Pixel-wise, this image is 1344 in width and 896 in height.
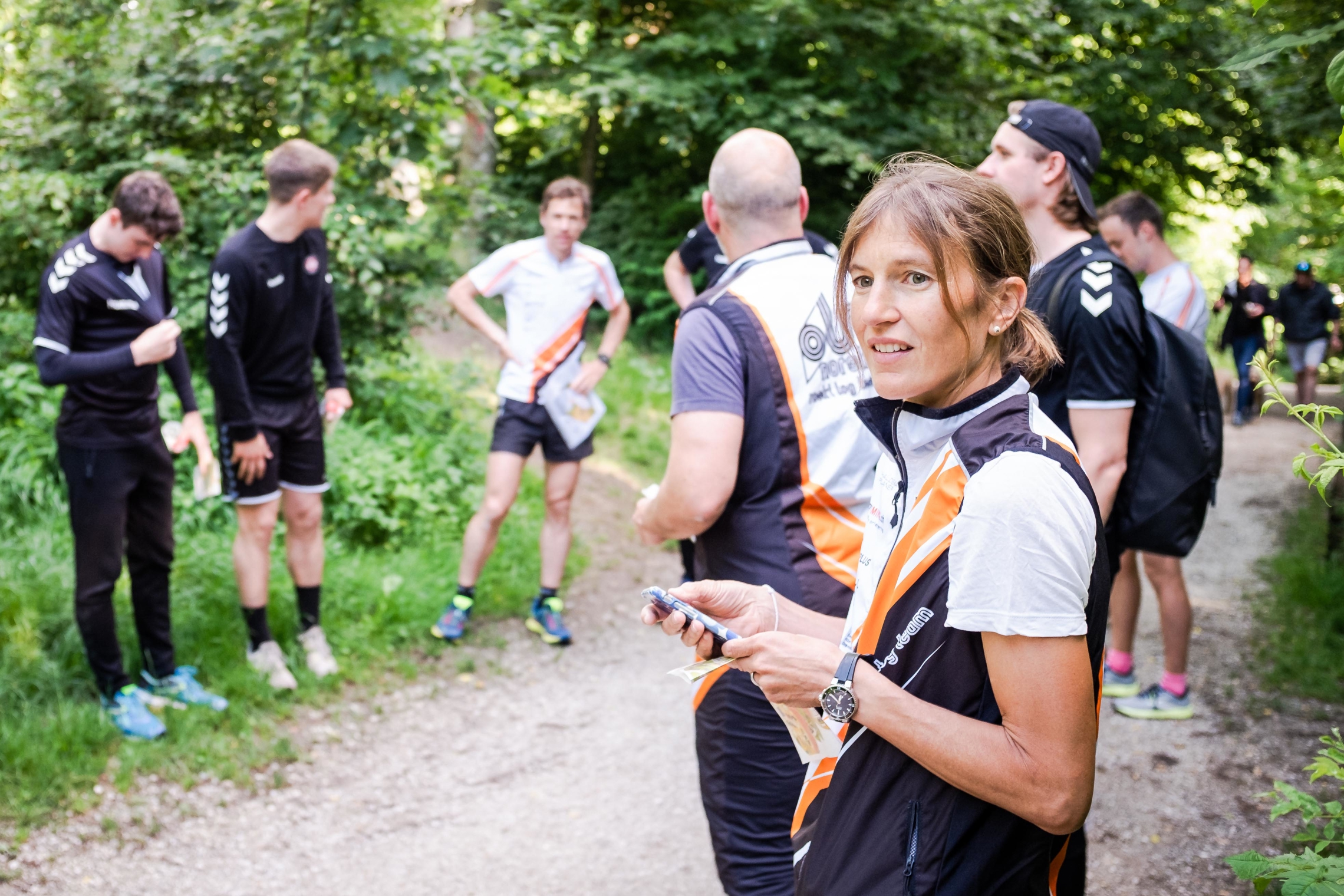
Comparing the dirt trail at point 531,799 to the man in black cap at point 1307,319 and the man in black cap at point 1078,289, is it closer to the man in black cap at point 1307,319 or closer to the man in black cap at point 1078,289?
the man in black cap at point 1078,289

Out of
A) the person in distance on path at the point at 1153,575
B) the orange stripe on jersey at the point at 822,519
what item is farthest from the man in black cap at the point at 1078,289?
the person in distance on path at the point at 1153,575

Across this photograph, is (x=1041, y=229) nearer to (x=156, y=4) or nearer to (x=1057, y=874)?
(x=1057, y=874)

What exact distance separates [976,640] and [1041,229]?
7.75ft

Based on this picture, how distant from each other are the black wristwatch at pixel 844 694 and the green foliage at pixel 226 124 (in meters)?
5.69

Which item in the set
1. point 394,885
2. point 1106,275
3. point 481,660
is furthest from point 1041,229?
point 481,660

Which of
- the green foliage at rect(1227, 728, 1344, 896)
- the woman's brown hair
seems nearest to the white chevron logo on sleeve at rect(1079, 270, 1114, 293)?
the green foliage at rect(1227, 728, 1344, 896)

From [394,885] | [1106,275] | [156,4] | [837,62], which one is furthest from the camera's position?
[837,62]

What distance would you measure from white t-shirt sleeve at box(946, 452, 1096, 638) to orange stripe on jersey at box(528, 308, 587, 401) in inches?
183

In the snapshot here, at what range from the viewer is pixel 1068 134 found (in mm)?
3453

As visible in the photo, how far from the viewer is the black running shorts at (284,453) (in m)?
5.03

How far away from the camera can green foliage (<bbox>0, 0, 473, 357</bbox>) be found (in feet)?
21.7

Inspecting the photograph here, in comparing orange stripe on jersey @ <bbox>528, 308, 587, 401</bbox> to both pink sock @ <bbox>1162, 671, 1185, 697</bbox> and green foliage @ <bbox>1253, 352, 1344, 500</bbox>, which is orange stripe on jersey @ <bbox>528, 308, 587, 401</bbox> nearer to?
pink sock @ <bbox>1162, 671, 1185, 697</bbox>

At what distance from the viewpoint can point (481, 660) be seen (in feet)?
19.0

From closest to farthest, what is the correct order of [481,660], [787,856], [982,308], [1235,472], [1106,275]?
1. [982,308]
2. [787,856]
3. [1106,275]
4. [481,660]
5. [1235,472]
